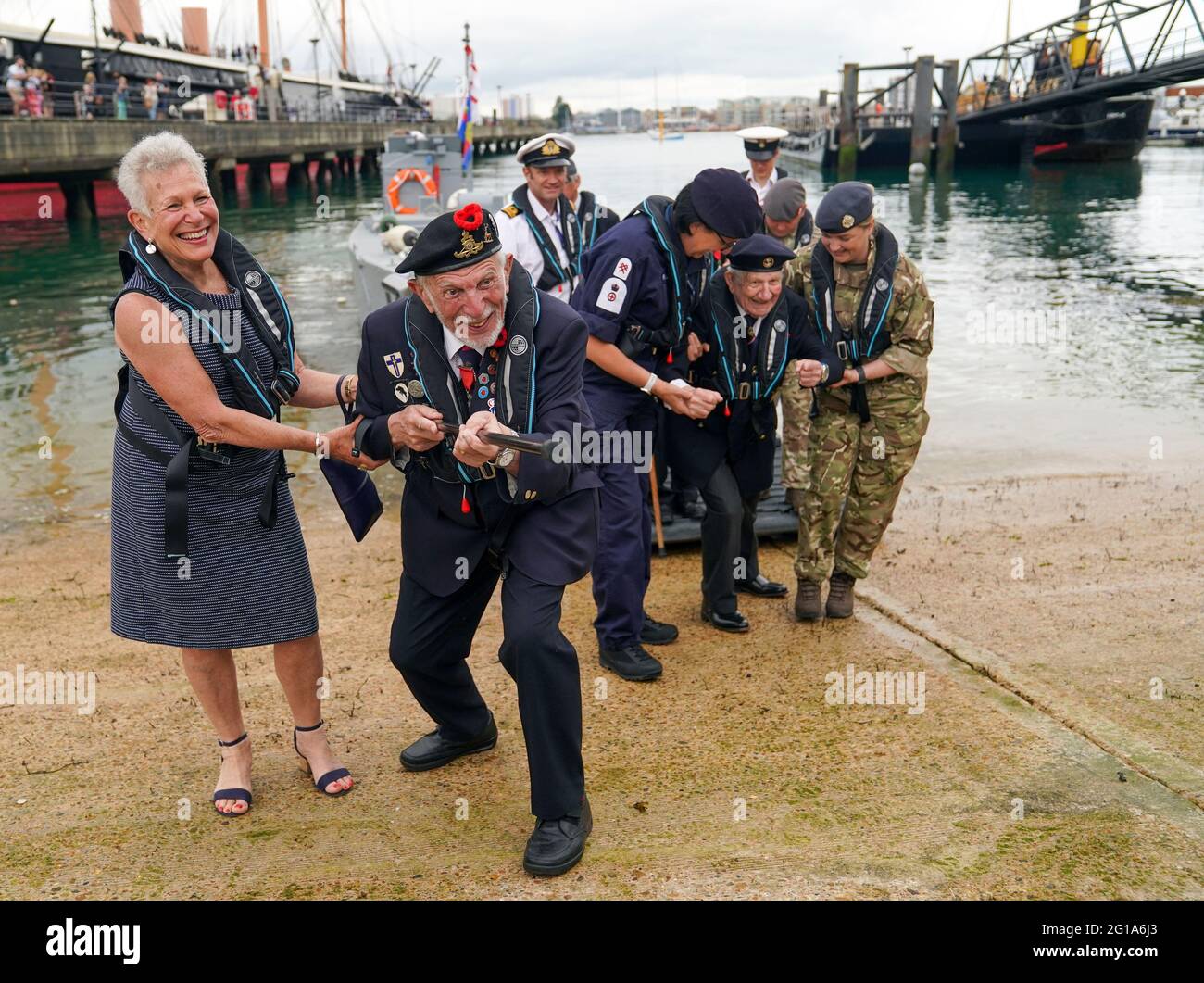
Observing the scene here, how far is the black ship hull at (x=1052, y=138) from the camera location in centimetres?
4997

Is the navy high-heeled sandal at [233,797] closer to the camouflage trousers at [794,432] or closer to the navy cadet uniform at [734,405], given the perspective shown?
the navy cadet uniform at [734,405]

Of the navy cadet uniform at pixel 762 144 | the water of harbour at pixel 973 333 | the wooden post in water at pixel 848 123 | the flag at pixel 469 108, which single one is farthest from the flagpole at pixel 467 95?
the wooden post in water at pixel 848 123

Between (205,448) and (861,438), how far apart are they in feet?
9.67

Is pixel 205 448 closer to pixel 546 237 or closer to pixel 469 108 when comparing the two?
→ pixel 546 237

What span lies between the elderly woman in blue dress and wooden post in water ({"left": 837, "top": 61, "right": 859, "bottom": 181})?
48609 mm

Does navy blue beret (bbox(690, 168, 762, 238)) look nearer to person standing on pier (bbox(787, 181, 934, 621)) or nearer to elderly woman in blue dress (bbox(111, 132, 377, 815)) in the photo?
person standing on pier (bbox(787, 181, 934, 621))

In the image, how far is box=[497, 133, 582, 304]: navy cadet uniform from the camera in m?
5.58

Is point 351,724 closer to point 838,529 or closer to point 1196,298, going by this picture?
point 838,529

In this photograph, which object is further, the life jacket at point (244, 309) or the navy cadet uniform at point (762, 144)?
the navy cadet uniform at point (762, 144)

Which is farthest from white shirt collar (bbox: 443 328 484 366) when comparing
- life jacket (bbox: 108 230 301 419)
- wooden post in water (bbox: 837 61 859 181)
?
wooden post in water (bbox: 837 61 859 181)

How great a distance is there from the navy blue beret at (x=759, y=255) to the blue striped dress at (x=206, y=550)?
202cm

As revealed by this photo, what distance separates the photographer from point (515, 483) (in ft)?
9.54

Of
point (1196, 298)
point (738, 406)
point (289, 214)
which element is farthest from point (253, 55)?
point (738, 406)

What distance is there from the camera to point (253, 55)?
6556 cm
